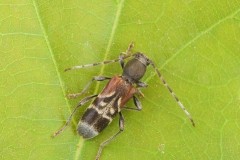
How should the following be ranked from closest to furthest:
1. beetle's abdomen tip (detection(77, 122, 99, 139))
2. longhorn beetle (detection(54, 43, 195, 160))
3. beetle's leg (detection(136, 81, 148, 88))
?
beetle's abdomen tip (detection(77, 122, 99, 139)) → longhorn beetle (detection(54, 43, 195, 160)) → beetle's leg (detection(136, 81, 148, 88))

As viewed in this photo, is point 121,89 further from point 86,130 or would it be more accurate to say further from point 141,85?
point 86,130

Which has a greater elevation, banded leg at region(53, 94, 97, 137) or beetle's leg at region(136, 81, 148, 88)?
beetle's leg at region(136, 81, 148, 88)

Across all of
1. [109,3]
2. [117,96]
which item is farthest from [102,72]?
[109,3]

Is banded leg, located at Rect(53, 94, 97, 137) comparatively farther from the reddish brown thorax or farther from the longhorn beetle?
the reddish brown thorax

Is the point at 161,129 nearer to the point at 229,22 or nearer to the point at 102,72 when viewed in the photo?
the point at 102,72

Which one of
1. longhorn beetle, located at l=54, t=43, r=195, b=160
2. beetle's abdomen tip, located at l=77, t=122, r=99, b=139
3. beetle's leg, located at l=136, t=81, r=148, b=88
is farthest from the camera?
beetle's leg, located at l=136, t=81, r=148, b=88

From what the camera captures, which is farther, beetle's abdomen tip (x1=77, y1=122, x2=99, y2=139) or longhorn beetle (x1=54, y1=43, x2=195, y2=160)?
longhorn beetle (x1=54, y1=43, x2=195, y2=160)

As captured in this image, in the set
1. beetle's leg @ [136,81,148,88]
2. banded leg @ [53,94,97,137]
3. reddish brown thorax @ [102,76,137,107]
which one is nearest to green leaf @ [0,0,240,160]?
banded leg @ [53,94,97,137]

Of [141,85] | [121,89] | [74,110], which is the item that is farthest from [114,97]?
[74,110]
